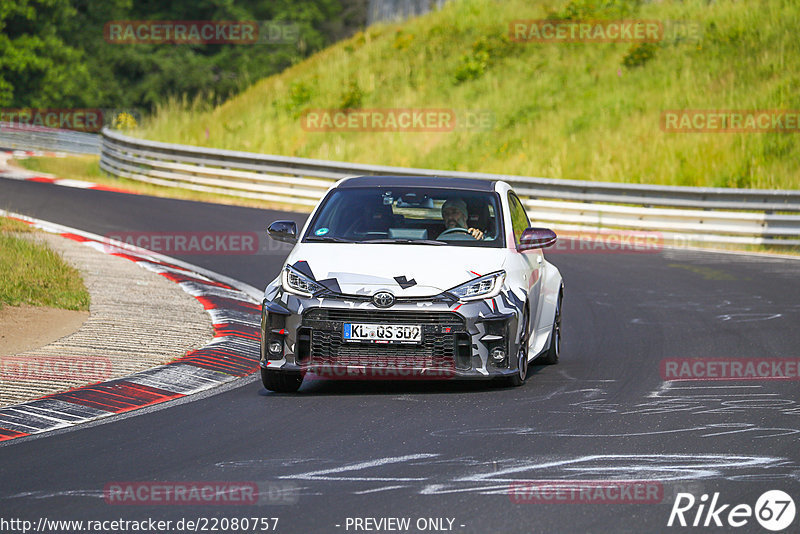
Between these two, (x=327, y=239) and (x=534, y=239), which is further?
(x=534, y=239)

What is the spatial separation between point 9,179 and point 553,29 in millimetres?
16989

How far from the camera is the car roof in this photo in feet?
34.3

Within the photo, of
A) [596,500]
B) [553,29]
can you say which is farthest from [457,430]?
[553,29]

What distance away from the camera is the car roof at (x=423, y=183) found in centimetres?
1045

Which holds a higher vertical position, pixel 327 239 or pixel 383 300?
pixel 327 239
